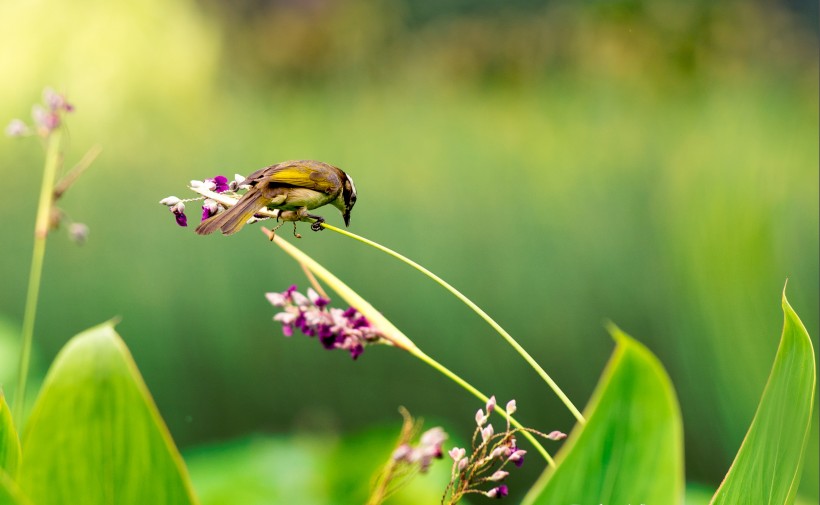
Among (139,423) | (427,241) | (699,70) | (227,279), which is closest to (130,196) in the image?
(227,279)

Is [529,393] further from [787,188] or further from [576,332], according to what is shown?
[787,188]

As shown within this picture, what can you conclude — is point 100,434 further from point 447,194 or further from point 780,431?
point 447,194

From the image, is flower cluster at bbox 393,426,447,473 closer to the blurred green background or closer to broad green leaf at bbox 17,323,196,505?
broad green leaf at bbox 17,323,196,505

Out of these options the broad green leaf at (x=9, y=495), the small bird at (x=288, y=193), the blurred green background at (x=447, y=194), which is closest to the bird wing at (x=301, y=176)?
the small bird at (x=288, y=193)

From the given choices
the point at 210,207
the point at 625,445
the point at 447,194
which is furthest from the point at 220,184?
the point at 447,194

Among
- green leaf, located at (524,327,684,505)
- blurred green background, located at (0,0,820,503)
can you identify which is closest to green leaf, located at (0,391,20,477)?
green leaf, located at (524,327,684,505)

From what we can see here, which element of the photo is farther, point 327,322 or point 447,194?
point 447,194
